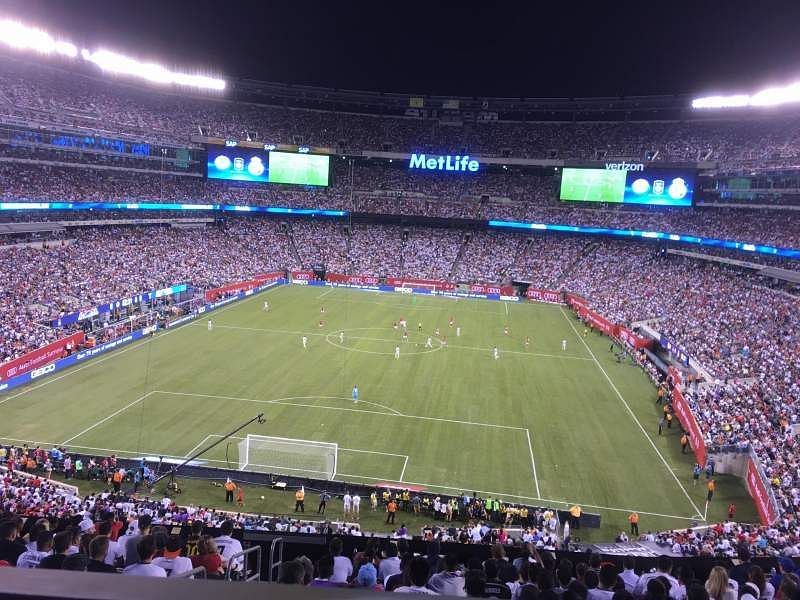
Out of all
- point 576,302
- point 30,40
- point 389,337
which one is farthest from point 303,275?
point 30,40

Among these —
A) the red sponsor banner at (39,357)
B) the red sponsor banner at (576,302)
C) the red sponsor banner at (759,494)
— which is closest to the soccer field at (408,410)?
the red sponsor banner at (759,494)

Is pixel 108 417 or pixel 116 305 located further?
pixel 116 305

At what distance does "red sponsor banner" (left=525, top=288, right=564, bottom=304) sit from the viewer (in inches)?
2783

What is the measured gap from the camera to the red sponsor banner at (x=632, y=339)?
46.2m

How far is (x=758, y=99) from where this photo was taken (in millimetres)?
68438

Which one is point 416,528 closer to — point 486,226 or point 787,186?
point 787,186

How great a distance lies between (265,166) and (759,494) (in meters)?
73.5

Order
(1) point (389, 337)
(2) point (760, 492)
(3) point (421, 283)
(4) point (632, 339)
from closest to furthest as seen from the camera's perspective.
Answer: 1. (2) point (760, 492)
2. (4) point (632, 339)
3. (1) point (389, 337)
4. (3) point (421, 283)

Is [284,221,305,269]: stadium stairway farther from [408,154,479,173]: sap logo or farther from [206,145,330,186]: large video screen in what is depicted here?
[408,154,479,173]: sap logo

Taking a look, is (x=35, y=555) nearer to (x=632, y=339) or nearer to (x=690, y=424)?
(x=690, y=424)

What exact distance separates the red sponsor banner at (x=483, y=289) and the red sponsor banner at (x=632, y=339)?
Result: 23.3 m

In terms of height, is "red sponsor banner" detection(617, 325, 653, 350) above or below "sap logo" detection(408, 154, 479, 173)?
below

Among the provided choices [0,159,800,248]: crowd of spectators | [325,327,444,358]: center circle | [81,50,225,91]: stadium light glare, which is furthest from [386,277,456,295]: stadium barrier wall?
[81,50,225,91]: stadium light glare

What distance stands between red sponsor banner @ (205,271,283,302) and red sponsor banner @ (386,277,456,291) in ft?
47.1
